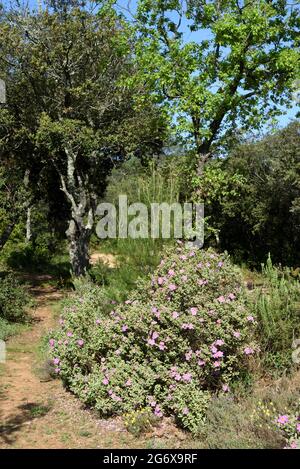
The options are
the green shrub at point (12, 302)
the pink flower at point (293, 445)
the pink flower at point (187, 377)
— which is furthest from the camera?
the green shrub at point (12, 302)

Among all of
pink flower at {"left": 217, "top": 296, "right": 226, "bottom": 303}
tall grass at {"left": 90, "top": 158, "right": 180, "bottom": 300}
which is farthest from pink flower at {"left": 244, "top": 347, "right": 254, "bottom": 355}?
tall grass at {"left": 90, "top": 158, "right": 180, "bottom": 300}

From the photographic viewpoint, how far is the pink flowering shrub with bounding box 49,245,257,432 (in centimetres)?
538

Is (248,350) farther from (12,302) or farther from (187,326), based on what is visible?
(12,302)

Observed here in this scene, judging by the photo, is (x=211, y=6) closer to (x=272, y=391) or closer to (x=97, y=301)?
(x=97, y=301)

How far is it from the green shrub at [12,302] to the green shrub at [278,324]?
22.4 ft

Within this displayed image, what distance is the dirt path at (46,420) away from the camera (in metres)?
5.10

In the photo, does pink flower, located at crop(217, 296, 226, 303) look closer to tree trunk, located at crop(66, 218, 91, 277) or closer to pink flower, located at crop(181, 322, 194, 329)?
pink flower, located at crop(181, 322, 194, 329)

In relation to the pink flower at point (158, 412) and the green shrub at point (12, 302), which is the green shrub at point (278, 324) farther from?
the green shrub at point (12, 302)

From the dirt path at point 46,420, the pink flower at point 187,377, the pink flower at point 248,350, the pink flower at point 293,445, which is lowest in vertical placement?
the dirt path at point 46,420

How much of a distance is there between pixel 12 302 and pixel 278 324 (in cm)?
736

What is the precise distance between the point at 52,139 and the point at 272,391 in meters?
11.2

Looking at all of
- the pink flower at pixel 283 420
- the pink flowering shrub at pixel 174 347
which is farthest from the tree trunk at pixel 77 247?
the pink flower at pixel 283 420

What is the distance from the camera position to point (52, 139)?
14391mm

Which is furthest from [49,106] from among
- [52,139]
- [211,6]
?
[211,6]
